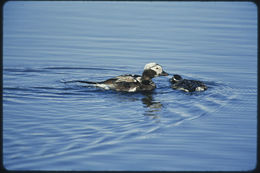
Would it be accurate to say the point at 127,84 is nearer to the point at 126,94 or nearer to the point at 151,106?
the point at 126,94

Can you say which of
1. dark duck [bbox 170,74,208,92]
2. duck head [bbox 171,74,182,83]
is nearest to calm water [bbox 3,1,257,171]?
dark duck [bbox 170,74,208,92]

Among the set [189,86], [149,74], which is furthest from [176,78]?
[189,86]

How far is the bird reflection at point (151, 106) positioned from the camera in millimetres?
9361

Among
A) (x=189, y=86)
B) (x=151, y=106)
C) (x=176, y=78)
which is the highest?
(x=176, y=78)

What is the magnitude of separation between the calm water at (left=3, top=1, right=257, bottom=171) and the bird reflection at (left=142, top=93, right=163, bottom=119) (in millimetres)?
23

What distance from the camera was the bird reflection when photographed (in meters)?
9.36

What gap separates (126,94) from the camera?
11.1m

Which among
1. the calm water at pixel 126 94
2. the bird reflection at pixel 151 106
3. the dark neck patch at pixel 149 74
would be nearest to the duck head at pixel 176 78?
the calm water at pixel 126 94

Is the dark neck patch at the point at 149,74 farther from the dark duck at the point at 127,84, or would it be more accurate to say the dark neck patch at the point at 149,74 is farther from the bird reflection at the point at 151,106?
the bird reflection at the point at 151,106

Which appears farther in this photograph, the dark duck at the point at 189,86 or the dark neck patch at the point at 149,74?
the dark neck patch at the point at 149,74

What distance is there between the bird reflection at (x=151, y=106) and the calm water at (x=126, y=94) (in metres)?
0.02

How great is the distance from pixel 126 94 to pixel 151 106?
110 centimetres

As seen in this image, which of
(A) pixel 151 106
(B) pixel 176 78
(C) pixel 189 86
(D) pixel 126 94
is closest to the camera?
(A) pixel 151 106

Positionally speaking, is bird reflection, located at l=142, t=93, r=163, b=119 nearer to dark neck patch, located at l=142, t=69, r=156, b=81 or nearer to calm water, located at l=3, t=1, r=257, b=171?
calm water, located at l=3, t=1, r=257, b=171
